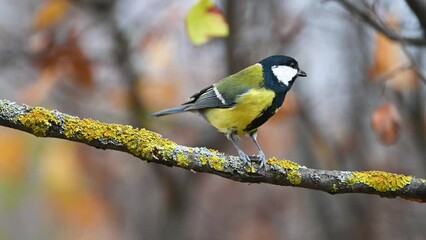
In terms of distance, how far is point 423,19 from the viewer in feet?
7.27

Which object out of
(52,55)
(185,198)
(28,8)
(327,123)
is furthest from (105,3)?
(327,123)

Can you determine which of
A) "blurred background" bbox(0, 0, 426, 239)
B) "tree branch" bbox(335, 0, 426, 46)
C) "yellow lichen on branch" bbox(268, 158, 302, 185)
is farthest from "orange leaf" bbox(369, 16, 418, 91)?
"yellow lichen on branch" bbox(268, 158, 302, 185)

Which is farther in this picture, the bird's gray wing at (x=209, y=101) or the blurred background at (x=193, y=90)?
the blurred background at (x=193, y=90)

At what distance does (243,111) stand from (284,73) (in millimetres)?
298

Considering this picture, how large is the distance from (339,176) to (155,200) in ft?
12.4

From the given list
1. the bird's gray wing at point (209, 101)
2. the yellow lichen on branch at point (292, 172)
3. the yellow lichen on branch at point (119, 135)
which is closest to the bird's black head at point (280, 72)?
the bird's gray wing at point (209, 101)

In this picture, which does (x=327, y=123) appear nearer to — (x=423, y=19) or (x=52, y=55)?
(x=52, y=55)

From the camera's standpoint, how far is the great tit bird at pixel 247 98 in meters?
2.44

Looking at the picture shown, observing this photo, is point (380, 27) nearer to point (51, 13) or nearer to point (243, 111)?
point (243, 111)

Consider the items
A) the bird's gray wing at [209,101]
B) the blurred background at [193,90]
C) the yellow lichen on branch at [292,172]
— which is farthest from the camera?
the blurred background at [193,90]

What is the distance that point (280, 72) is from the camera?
8.55 ft

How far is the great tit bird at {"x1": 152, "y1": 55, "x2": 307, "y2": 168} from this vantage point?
8.02 feet

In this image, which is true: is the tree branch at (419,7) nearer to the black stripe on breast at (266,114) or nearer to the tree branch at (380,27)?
the tree branch at (380,27)

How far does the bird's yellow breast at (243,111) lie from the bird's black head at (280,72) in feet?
0.23
